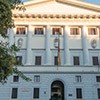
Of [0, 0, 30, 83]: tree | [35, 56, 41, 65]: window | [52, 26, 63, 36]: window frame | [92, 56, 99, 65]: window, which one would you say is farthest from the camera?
[52, 26, 63, 36]: window frame

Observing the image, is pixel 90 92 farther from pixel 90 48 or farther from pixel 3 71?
pixel 3 71

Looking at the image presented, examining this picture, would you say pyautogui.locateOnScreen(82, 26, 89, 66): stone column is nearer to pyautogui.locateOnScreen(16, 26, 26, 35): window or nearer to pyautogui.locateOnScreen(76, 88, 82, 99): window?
pyautogui.locateOnScreen(76, 88, 82, 99): window

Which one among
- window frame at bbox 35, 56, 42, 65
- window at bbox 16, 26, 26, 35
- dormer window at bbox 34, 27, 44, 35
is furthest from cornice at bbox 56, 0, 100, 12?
window frame at bbox 35, 56, 42, 65

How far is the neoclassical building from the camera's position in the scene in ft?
111

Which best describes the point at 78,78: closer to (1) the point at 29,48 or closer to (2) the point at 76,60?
(2) the point at 76,60

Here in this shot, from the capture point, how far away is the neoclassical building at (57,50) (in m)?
33.8

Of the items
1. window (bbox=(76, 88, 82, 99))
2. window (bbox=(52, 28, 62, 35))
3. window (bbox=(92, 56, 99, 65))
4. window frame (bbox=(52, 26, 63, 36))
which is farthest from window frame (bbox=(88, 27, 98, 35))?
window (bbox=(76, 88, 82, 99))

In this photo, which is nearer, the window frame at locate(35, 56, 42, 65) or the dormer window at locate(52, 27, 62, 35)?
the window frame at locate(35, 56, 42, 65)

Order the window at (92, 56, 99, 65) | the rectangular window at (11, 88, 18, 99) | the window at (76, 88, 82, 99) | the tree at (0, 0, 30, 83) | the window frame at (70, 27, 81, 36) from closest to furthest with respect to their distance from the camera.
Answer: the tree at (0, 0, 30, 83), the rectangular window at (11, 88, 18, 99), the window at (76, 88, 82, 99), the window at (92, 56, 99, 65), the window frame at (70, 27, 81, 36)

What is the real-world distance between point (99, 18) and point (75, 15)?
3.72 metres

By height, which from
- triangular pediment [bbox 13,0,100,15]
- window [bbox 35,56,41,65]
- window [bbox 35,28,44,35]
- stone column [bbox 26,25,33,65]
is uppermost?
triangular pediment [bbox 13,0,100,15]

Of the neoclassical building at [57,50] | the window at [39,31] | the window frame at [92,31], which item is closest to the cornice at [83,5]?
the neoclassical building at [57,50]

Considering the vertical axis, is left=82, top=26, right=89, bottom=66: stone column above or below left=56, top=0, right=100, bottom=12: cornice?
below

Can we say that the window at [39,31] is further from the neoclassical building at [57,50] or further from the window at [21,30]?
the window at [21,30]
